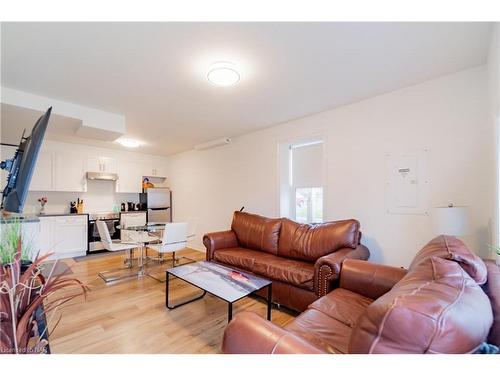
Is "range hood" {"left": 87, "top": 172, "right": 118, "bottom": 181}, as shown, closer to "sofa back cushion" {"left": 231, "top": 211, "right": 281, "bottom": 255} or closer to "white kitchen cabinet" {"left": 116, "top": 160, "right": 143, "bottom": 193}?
"white kitchen cabinet" {"left": 116, "top": 160, "right": 143, "bottom": 193}

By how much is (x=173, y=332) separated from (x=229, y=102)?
254 cm

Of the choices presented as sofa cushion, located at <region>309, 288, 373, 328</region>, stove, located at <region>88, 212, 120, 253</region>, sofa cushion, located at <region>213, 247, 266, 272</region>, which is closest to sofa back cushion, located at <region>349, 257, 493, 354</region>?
sofa cushion, located at <region>309, 288, 373, 328</region>

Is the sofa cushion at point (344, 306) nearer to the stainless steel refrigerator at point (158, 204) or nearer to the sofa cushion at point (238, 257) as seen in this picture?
the sofa cushion at point (238, 257)

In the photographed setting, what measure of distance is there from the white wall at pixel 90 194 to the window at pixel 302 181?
3943 mm

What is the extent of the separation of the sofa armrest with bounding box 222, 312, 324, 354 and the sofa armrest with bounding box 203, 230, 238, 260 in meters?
2.16

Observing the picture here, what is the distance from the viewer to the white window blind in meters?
3.37

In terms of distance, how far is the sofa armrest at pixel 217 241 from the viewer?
10.4ft

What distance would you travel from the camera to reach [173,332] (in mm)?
1969

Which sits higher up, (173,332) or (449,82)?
(449,82)

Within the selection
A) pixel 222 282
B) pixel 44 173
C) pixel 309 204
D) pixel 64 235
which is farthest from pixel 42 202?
pixel 309 204

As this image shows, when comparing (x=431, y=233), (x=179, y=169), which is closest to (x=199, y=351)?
(x=431, y=233)

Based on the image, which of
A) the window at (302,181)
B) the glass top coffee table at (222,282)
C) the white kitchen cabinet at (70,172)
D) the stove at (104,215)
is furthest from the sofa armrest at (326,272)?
the white kitchen cabinet at (70,172)

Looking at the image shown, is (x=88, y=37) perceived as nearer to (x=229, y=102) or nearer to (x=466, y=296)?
(x=229, y=102)

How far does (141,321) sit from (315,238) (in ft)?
6.67
